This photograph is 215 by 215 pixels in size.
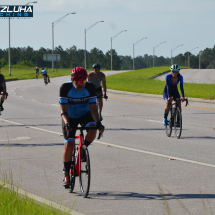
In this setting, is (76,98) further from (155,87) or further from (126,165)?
(155,87)

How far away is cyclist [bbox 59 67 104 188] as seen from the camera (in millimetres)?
5949

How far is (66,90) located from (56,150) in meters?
3.86

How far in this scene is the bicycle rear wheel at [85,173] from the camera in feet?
18.9

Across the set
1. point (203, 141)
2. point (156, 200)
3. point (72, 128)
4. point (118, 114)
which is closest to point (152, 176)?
point (156, 200)

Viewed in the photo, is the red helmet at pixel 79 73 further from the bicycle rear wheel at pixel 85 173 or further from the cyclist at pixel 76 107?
the bicycle rear wheel at pixel 85 173

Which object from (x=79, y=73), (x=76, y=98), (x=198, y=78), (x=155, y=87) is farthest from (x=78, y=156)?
(x=198, y=78)

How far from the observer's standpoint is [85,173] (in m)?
5.90

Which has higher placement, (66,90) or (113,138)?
(66,90)

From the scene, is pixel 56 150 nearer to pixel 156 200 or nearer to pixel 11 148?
pixel 11 148

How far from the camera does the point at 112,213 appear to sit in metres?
5.25

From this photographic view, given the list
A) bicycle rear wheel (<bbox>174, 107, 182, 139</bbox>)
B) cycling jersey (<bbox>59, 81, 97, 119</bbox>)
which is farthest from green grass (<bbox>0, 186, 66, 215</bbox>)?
bicycle rear wheel (<bbox>174, 107, 182, 139</bbox>)

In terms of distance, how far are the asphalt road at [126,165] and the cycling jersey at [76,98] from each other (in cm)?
120

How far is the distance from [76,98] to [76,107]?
0.13 metres

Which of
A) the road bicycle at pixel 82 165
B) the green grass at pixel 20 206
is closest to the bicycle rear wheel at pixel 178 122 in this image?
the road bicycle at pixel 82 165
